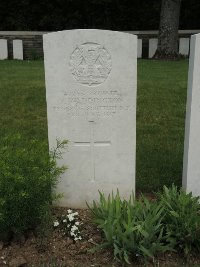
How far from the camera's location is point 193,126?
3.91 metres

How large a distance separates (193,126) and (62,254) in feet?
5.40

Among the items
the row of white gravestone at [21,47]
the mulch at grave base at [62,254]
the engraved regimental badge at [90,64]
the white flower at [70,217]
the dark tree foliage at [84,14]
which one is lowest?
the mulch at grave base at [62,254]

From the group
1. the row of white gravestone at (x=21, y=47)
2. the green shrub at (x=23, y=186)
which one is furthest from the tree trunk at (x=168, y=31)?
the green shrub at (x=23, y=186)

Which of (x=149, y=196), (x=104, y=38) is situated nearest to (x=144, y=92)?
(x=149, y=196)

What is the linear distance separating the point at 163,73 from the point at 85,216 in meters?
7.01

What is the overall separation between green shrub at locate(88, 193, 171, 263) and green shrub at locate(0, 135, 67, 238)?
523 millimetres

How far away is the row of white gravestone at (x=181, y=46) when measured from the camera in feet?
51.3

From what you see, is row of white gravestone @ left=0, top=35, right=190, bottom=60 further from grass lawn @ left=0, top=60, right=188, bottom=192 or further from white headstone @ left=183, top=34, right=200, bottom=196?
white headstone @ left=183, top=34, right=200, bottom=196

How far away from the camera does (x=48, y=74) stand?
3.82 meters

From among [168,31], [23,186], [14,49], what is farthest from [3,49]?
[23,186]

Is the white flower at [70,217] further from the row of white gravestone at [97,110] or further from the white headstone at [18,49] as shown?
the white headstone at [18,49]

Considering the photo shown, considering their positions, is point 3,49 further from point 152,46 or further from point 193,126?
point 193,126

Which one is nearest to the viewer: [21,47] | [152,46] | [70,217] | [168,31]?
[70,217]

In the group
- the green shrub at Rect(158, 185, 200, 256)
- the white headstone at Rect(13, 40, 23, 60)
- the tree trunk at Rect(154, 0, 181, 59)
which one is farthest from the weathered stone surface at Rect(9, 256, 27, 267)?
the white headstone at Rect(13, 40, 23, 60)
